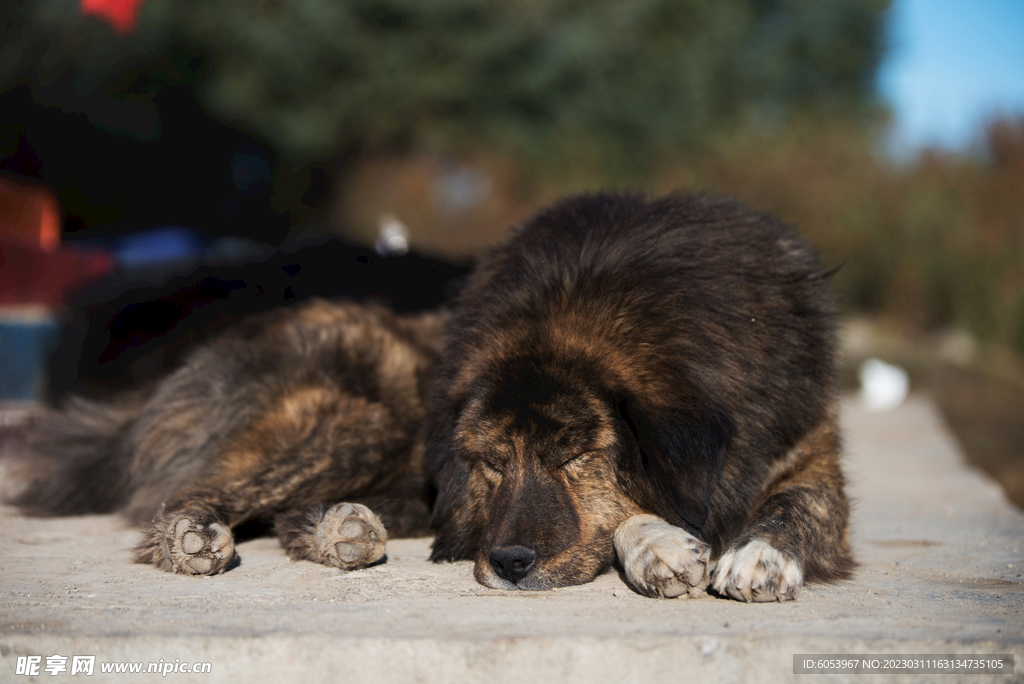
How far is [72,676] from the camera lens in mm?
2295

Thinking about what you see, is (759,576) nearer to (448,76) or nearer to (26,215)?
(26,215)

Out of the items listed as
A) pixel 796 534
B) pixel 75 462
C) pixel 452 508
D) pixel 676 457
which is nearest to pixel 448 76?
pixel 75 462

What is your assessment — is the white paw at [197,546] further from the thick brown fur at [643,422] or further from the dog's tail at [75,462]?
the dog's tail at [75,462]

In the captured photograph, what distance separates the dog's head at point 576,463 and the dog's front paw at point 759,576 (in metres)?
0.28

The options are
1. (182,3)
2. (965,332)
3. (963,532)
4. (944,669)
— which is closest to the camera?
(944,669)

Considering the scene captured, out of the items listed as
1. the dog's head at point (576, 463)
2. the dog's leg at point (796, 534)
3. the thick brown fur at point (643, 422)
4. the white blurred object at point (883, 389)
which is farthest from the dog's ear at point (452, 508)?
the white blurred object at point (883, 389)

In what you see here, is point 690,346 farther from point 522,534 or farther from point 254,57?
point 254,57

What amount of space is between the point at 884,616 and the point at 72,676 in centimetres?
225

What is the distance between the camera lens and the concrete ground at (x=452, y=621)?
2.26 m

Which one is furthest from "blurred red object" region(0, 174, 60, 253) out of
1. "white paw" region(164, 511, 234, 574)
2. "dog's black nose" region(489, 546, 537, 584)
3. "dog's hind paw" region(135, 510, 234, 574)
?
"dog's black nose" region(489, 546, 537, 584)

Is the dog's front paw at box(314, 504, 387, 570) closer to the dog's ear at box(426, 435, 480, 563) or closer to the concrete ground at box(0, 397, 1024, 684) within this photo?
the concrete ground at box(0, 397, 1024, 684)

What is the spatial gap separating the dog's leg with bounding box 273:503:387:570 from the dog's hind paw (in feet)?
0.85

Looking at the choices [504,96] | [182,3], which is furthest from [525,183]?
[182,3]

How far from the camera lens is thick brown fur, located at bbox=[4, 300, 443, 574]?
328 cm
